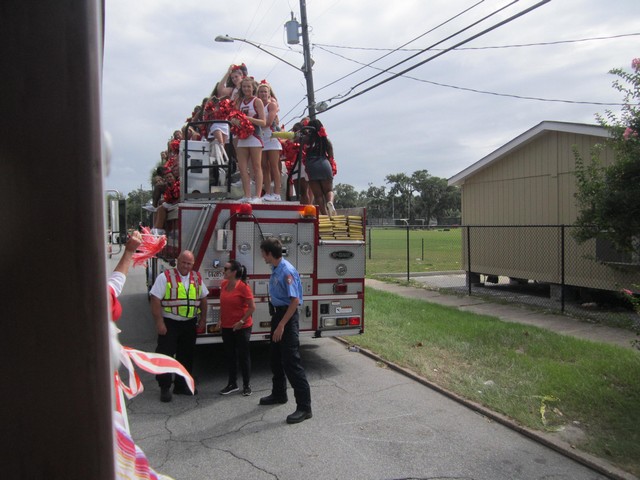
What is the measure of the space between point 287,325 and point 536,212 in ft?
33.2

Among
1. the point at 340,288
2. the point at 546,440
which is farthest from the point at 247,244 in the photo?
the point at 546,440

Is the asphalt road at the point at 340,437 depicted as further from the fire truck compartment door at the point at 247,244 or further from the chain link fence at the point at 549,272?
the chain link fence at the point at 549,272

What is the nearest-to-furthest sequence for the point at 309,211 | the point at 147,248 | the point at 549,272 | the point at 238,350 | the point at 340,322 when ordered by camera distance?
the point at 147,248
the point at 238,350
the point at 309,211
the point at 340,322
the point at 549,272

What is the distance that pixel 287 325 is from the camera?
530 cm

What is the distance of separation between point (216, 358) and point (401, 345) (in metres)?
2.81

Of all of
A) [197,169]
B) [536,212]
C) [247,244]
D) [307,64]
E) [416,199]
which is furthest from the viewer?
[416,199]

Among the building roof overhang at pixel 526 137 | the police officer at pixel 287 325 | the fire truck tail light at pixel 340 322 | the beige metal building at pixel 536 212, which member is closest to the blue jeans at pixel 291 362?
the police officer at pixel 287 325

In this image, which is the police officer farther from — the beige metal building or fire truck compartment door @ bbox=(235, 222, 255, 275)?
the beige metal building

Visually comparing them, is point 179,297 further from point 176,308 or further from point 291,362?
point 291,362

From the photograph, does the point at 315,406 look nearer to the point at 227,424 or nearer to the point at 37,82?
the point at 227,424

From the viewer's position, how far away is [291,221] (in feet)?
22.2

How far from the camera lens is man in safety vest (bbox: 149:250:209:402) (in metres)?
5.80

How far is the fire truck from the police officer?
1.11 m

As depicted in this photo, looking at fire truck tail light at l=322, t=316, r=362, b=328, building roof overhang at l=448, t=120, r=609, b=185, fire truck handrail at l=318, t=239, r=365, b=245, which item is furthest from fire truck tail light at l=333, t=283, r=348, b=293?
building roof overhang at l=448, t=120, r=609, b=185
